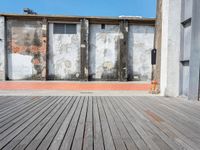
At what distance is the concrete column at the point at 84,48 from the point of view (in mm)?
15758

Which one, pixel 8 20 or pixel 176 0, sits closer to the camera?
pixel 176 0

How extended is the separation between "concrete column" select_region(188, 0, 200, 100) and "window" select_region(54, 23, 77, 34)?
1059 centimetres

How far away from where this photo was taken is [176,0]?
7762mm

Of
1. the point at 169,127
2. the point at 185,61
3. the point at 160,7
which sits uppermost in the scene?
the point at 160,7

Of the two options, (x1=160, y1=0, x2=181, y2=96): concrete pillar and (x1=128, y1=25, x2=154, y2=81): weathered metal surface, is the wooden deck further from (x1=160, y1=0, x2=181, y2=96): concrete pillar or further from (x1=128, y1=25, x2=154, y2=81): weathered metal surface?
(x1=128, y1=25, x2=154, y2=81): weathered metal surface

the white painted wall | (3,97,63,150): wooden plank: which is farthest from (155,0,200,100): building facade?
the white painted wall

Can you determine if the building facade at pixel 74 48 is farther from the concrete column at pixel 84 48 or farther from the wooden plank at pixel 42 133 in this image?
the wooden plank at pixel 42 133

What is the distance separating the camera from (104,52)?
1627 cm

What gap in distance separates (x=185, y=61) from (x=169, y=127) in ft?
14.0

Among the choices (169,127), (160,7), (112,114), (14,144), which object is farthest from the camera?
(160,7)

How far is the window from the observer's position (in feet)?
52.5

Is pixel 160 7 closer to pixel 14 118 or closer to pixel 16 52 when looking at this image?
pixel 14 118

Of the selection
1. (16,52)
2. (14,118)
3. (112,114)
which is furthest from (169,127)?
(16,52)

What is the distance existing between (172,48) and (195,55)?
115 centimetres
